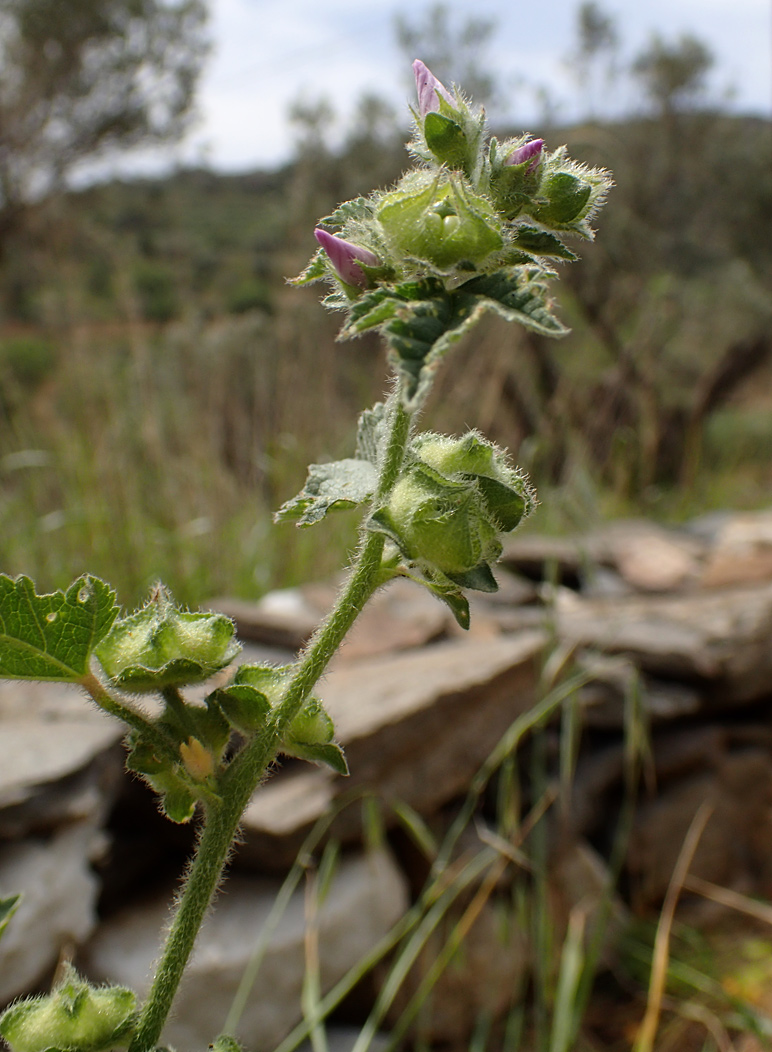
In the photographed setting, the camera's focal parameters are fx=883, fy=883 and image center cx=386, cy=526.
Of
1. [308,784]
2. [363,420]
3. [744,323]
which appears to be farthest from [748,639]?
[744,323]

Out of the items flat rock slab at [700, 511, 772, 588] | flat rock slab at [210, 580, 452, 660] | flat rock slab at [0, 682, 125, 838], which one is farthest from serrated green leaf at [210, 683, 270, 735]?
flat rock slab at [700, 511, 772, 588]

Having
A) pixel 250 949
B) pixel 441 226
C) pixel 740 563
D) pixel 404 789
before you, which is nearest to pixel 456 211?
pixel 441 226

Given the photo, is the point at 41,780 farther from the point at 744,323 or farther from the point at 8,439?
the point at 744,323

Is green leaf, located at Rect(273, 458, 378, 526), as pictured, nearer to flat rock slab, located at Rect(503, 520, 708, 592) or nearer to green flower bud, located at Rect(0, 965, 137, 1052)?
green flower bud, located at Rect(0, 965, 137, 1052)

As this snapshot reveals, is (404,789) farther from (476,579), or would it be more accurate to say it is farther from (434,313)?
(434,313)

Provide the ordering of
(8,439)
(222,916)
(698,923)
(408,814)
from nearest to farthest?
(222,916), (408,814), (698,923), (8,439)

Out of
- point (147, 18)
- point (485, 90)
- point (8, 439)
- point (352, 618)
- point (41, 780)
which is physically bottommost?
point (41, 780)

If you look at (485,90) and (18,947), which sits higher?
(485,90)
